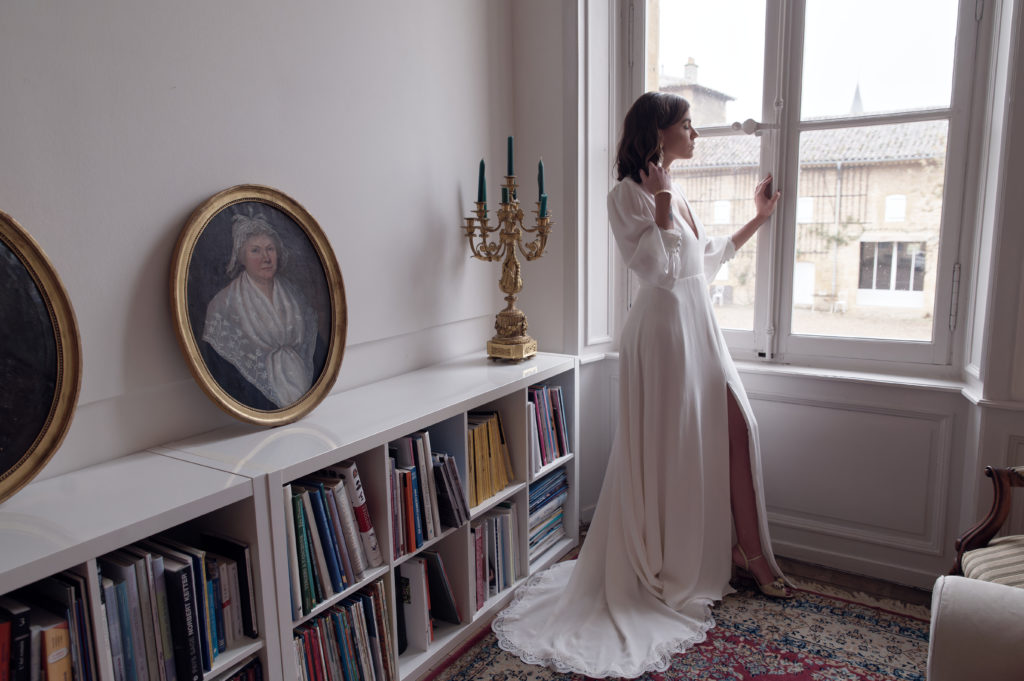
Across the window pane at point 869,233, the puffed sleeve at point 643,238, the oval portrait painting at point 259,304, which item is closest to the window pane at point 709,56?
the window pane at point 869,233

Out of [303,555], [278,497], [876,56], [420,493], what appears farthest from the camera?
[876,56]

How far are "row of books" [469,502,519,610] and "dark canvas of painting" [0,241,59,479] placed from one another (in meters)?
1.21

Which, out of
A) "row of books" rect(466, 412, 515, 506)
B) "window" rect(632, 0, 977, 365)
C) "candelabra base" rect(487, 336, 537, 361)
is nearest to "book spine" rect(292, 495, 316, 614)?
"row of books" rect(466, 412, 515, 506)

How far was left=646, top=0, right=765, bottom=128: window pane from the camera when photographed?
2.67m

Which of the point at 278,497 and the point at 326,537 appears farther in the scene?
the point at 326,537

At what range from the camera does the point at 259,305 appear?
5.97 feet

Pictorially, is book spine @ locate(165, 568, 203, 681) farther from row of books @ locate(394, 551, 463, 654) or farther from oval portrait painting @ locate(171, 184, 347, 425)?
row of books @ locate(394, 551, 463, 654)

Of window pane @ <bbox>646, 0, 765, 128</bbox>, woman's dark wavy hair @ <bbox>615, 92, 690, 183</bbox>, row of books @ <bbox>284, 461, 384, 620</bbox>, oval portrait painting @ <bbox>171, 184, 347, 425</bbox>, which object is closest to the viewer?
row of books @ <bbox>284, 461, 384, 620</bbox>

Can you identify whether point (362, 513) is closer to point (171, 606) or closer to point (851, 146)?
point (171, 606)

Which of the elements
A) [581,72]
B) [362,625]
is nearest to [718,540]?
[362,625]

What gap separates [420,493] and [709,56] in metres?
2.04

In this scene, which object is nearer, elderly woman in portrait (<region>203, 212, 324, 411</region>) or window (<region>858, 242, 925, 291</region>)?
elderly woman in portrait (<region>203, 212, 324, 411</region>)

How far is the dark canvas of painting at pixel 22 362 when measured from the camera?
134 cm

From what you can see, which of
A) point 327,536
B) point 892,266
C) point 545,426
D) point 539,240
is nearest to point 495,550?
point 545,426
